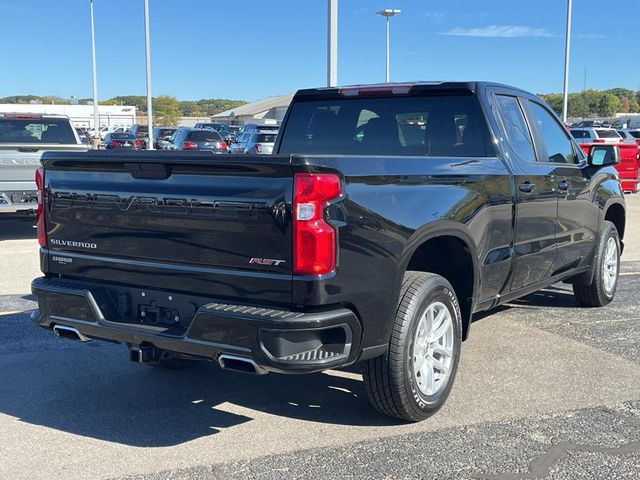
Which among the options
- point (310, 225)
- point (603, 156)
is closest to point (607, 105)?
point (603, 156)

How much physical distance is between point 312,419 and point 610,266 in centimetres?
421

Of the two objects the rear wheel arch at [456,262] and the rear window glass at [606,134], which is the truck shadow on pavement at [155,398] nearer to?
the rear wheel arch at [456,262]

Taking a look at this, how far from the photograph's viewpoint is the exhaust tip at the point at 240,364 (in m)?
3.55

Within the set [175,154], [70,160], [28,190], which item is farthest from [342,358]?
[28,190]

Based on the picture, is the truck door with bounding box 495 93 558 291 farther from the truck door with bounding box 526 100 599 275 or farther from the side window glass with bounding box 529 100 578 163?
the side window glass with bounding box 529 100 578 163

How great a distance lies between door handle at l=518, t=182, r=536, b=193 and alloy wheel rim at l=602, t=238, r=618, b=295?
2.06 metres

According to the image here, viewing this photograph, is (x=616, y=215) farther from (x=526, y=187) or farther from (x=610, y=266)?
(x=526, y=187)

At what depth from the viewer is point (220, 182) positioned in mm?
3615

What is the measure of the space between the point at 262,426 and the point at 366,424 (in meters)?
0.61

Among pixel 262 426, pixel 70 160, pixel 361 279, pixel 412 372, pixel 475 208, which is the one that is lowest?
pixel 262 426

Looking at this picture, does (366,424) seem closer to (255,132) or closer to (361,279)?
(361,279)

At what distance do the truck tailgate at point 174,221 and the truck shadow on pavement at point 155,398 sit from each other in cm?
88

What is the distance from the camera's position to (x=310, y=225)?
135 inches

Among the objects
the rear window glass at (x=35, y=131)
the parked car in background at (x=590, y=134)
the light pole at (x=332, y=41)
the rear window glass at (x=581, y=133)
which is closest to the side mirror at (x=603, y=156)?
the light pole at (x=332, y=41)
